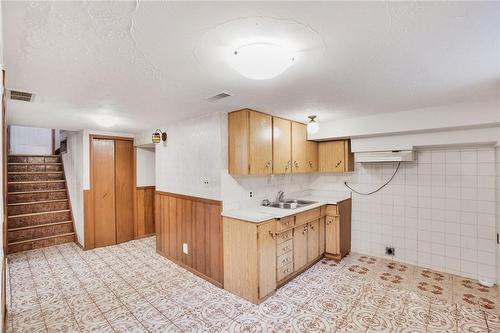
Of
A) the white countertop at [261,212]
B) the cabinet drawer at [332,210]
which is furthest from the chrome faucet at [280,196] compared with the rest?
the cabinet drawer at [332,210]

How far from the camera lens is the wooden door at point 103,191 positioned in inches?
176

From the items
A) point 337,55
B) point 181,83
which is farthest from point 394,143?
point 181,83

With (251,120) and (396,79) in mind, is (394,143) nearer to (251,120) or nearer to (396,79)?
(396,79)

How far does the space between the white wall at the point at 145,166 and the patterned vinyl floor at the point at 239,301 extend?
6.03ft

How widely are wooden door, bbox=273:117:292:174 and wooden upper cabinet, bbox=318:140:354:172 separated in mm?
969

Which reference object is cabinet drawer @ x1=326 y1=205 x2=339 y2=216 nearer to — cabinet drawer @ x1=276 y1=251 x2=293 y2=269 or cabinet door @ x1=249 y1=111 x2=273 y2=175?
cabinet drawer @ x1=276 y1=251 x2=293 y2=269

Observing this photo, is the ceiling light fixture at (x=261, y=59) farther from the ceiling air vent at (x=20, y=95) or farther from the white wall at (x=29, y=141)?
the white wall at (x=29, y=141)

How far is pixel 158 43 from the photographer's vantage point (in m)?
1.40

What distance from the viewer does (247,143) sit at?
2.94m

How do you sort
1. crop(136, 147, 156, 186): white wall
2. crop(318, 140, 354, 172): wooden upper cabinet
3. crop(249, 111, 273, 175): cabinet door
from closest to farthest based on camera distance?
crop(249, 111, 273, 175): cabinet door → crop(318, 140, 354, 172): wooden upper cabinet → crop(136, 147, 156, 186): white wall

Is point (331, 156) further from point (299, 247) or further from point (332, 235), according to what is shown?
point (299, 247)

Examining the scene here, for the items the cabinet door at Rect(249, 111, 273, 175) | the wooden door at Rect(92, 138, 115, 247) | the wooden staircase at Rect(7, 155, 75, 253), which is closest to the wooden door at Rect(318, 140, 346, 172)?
the cabinet door at Rect(249, 111, 273, 175)

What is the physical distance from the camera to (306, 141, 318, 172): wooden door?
406 centimetres

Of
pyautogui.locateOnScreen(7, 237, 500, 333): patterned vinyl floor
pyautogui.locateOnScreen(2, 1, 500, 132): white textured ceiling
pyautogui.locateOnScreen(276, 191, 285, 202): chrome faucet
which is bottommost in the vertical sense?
pyautogui.locateOnScreen(7, 237, 500, 333): patterned vinyl floor
